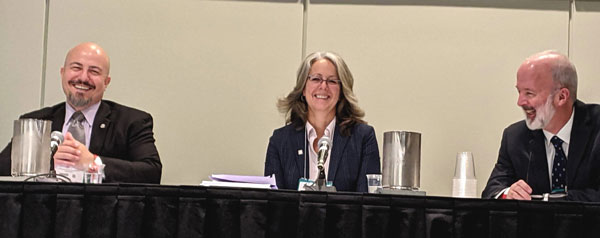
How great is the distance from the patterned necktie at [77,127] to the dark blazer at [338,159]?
0.81 metres

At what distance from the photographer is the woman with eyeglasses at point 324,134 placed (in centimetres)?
345

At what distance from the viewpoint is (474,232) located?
203 cm

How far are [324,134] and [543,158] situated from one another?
949mm

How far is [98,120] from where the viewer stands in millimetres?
3502

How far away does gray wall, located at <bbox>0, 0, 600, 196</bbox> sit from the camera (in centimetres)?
450

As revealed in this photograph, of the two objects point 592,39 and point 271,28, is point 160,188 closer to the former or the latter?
point 271,28

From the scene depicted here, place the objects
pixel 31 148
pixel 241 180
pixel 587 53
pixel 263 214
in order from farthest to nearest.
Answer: pixel 587 53 < pixel 241 180 < pixel 31 148 < pixel 263 214

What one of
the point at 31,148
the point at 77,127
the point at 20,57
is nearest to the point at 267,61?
the point at 20,57

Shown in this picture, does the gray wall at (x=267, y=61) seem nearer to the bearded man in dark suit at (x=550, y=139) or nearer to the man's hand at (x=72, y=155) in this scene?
the bearded man in dark suit at (x=550, y=139)

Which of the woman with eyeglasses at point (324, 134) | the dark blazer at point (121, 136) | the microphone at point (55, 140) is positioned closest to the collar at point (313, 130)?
the woman with eyeglasses at point (324, 134)

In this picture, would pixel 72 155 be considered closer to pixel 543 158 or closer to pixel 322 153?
pixel 322 153

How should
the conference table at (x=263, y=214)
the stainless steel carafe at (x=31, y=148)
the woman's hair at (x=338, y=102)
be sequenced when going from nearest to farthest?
1. the conference table at (x=263, y=214)
2. the stainless steel carafe at (x=31, y=148)
3. the woman's hair at (x=338, y=102)

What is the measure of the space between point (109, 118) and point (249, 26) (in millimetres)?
1268

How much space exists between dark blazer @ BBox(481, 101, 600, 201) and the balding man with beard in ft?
4.75
